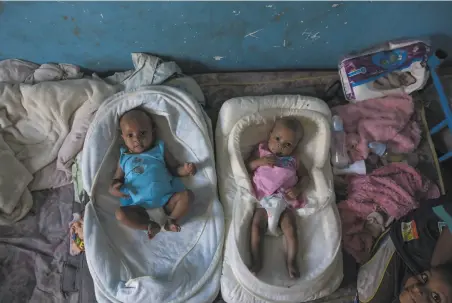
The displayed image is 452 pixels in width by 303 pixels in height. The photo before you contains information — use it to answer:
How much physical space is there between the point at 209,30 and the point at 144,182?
0.66m

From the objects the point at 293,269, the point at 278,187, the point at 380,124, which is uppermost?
the point at 380,124

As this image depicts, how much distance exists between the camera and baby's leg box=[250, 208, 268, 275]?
1735 millimetres

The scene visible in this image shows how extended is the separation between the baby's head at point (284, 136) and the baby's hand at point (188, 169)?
0.32 m

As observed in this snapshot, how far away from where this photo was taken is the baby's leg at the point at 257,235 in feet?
5.69

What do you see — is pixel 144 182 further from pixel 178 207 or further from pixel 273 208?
pixel 273 208

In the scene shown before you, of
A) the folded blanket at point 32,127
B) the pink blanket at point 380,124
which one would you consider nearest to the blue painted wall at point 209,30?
the folded blanket at point 32,127

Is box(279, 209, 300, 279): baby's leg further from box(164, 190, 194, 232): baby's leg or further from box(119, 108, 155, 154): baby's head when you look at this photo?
box(119, 108, 155, 154): baby's head

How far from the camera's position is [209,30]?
1850mm

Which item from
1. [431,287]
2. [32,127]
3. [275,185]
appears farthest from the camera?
[32,127]

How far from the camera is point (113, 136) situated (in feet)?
6.16

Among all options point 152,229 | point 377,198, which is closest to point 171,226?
point 152,229

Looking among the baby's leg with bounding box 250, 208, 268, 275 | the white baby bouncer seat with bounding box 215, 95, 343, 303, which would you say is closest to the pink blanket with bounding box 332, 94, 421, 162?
the white baby bouncer seat with bounding box 215, 95, 343, 303

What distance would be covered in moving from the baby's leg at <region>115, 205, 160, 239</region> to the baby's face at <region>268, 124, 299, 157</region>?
55cm

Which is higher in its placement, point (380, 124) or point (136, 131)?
point (136, 131)
